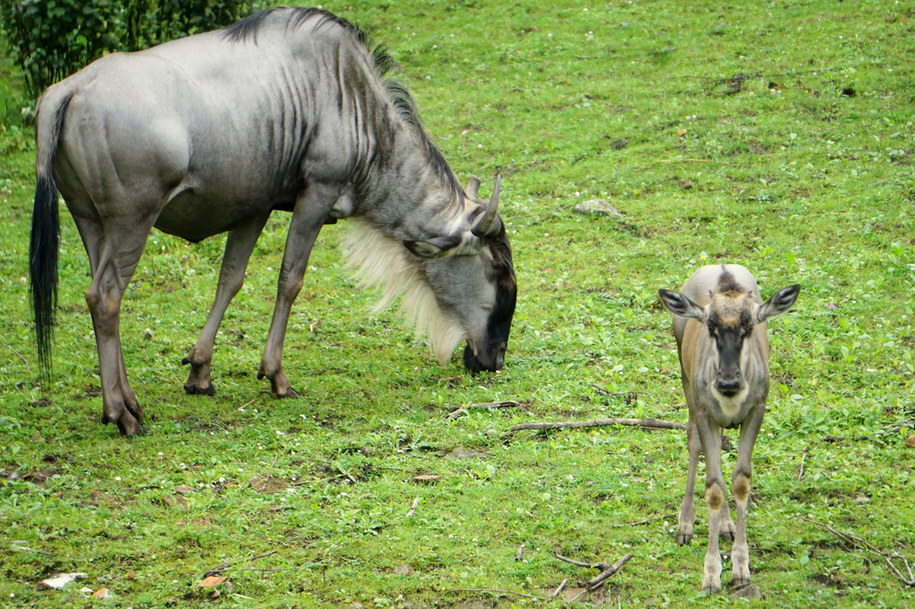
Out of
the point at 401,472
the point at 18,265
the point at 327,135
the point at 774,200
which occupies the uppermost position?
the point at 327,135

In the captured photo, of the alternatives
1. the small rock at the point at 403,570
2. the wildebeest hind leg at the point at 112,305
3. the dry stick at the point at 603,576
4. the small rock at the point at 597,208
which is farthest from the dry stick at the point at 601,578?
the small rock at the point at 597,208

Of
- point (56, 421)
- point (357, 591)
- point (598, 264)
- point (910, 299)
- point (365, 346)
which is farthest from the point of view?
point (598, 264)

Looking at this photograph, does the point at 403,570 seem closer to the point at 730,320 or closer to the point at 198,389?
the point at 730,320

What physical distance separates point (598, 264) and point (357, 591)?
20.6 feet

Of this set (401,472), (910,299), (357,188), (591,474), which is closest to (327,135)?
(357,188)

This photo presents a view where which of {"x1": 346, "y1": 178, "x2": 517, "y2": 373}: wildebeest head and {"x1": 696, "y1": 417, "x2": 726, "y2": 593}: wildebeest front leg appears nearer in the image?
{"x1": 696, "y1": 417, "x2": 726, "y2": 593}: wildebeest front leg

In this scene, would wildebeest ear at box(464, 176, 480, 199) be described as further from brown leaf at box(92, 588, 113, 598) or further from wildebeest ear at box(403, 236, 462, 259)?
brown leaf at box(92, 588, 113, 598)

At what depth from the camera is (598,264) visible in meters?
10.9

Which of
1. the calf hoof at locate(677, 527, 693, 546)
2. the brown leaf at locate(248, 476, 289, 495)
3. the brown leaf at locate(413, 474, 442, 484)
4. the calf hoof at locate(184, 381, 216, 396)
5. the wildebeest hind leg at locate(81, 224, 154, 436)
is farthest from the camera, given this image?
the calf hoof at locate(184, 381, 216, 396)

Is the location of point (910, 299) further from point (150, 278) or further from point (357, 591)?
point (150, 278)

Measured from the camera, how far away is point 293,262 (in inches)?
333

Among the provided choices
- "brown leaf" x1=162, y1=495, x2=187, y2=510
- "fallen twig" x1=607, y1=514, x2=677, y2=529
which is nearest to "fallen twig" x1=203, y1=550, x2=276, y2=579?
"brown leaf" x1=162, y1=495, x2=187, y2=510

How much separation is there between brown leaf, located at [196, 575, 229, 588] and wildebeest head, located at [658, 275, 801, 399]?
9.33 feet

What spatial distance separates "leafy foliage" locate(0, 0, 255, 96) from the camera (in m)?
13.4
